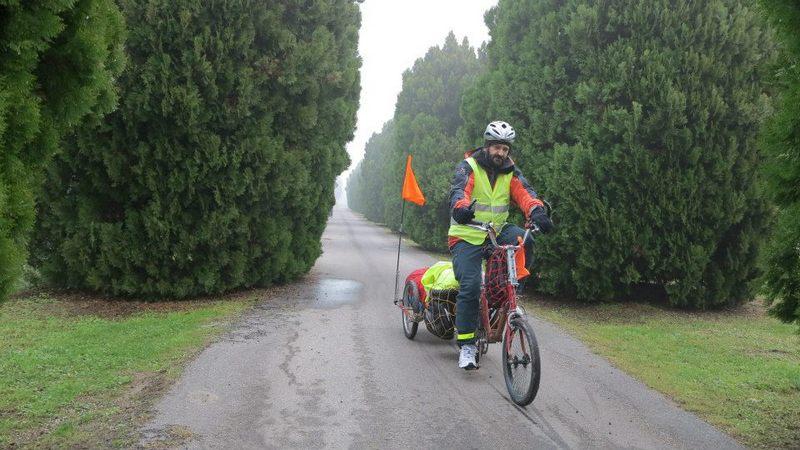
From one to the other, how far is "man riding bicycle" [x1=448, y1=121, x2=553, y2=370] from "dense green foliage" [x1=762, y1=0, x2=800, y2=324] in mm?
1887

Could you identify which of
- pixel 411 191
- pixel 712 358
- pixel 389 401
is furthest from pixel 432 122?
pixel 389 401

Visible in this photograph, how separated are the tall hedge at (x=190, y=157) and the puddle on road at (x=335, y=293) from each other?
1.20 m

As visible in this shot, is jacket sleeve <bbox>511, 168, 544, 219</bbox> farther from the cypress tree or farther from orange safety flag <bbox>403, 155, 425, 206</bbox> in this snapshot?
the cypress tree

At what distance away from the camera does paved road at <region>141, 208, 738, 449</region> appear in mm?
4055

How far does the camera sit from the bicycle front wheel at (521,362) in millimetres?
4559

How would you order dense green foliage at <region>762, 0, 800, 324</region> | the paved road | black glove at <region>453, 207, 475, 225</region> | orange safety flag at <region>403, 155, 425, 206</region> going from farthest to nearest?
orange safety flag at <region>403, 155, 425, 206</region>
black glove at <region>453, 207, 475, 225</region>
the paved road
dense green foliage at <region>762, 0, 800, 324</region>

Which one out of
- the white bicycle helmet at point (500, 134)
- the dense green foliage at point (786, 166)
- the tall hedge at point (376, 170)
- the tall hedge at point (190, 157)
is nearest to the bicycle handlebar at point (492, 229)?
the white bicycle helmet at point (500, 134)

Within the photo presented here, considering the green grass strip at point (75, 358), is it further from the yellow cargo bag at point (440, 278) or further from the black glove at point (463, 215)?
the black glove at point (463, 215)

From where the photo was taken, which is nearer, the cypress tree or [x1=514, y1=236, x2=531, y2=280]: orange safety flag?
[x1=514, y1=236, x2=531, y2=280]: orange safety flag

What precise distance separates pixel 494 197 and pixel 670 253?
477 centimetres

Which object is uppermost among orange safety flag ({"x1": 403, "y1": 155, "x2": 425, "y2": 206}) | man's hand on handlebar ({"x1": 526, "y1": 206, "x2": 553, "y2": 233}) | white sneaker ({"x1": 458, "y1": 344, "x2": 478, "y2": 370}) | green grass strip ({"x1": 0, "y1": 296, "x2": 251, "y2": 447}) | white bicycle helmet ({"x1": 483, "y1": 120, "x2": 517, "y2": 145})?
white bicycle helmet ({"x1": 483, "y1": 120, "x2": 517, "y2": 145})

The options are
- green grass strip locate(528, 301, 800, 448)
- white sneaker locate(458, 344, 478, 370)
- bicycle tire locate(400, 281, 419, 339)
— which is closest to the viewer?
green grass strip locate(528, 301, 800, 448)

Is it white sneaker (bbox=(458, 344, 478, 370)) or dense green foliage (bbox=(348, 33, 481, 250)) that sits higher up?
dense green foliage (bbox=(348, 33, 481, 250))

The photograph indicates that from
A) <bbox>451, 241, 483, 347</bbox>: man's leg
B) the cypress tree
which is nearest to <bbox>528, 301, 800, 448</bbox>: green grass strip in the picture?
<bbox>451, 241, 483, 347</bbox>: man's leg
